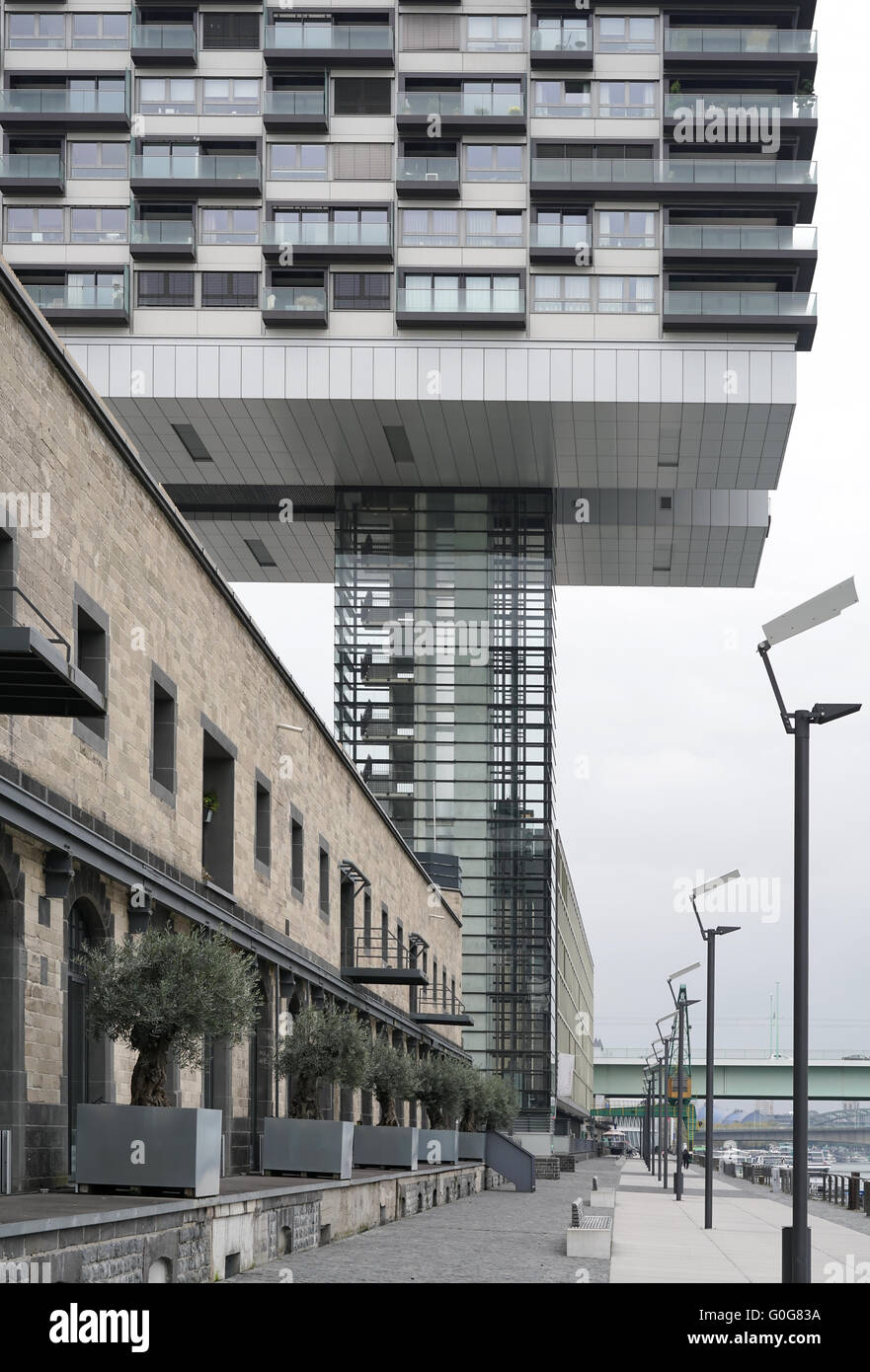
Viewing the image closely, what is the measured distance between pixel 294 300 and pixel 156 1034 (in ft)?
154

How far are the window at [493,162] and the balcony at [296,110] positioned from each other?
5.31 m

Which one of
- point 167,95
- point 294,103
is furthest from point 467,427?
point 167,95

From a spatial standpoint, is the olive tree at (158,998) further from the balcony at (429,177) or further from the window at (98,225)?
the balcony at (429,177)

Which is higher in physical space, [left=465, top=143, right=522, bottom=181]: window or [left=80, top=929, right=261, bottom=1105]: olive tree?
[left=465, top=143, right=522, bottom=181]: window

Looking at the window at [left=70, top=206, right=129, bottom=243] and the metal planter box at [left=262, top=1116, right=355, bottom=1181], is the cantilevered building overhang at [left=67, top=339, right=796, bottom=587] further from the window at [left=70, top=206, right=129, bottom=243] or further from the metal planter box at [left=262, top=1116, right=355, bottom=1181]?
the metal planter box at [left=262, top=1116, right=355, bottom=1181]

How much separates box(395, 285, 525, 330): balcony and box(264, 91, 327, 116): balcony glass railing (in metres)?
7.07

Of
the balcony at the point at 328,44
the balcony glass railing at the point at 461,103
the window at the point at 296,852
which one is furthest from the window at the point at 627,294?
the window at the point at 296,852

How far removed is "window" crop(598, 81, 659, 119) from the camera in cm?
6419

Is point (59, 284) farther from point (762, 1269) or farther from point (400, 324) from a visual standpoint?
point (762, 1269)

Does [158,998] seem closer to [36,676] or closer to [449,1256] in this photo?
[36,676]

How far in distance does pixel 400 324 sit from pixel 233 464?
454 inches

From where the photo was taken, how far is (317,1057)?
28.6 m

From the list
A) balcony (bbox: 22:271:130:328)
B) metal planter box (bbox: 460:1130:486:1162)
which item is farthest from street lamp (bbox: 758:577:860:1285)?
balcony (bbox: 22:271:130:328)
